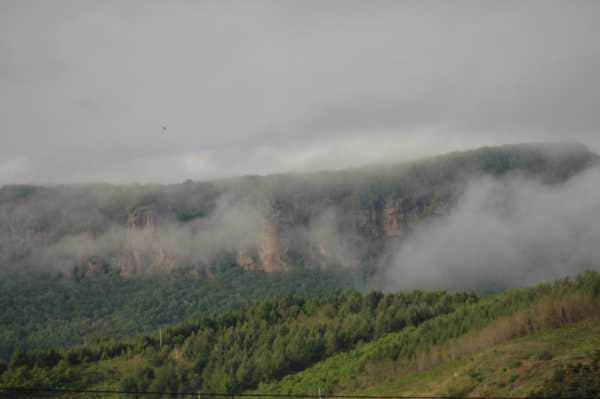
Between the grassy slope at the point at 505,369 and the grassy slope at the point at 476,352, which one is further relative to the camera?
the grassy slope at the point at 476,352

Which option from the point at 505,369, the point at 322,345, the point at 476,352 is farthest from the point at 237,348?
the point at 505,369

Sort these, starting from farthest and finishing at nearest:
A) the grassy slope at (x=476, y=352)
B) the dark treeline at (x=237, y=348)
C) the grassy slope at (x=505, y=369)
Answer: the dark treeline at (x=237, y=348) → the grassy slope at (x=476, y=352) → the grassy slope at (x=505, y=369)

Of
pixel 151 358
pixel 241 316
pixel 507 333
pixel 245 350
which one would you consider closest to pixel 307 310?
pixel 241 316

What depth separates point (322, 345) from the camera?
412ft

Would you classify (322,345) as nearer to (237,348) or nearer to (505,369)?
(237,348)

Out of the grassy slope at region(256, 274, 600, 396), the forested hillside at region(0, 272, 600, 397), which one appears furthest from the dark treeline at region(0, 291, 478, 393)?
the grassy slope at region(256, 274, 600, 396)

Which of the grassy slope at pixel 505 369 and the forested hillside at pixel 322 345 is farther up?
the grassy slope at pixel 505 369

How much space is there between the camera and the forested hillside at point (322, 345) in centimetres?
9325

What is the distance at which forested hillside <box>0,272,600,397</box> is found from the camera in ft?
306

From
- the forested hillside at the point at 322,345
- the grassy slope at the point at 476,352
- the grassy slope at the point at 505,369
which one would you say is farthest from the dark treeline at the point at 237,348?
the grassy slope at the point at 505,369

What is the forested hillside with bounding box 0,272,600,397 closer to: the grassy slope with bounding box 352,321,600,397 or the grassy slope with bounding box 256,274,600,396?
the grassy slope with bounding box 256,274,600,396

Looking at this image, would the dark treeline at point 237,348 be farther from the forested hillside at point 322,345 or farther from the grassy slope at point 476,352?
the grassy slope at point 476,352

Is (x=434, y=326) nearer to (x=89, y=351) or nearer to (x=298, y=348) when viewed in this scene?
(x=298, y=348)

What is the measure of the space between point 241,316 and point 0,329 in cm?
8275
